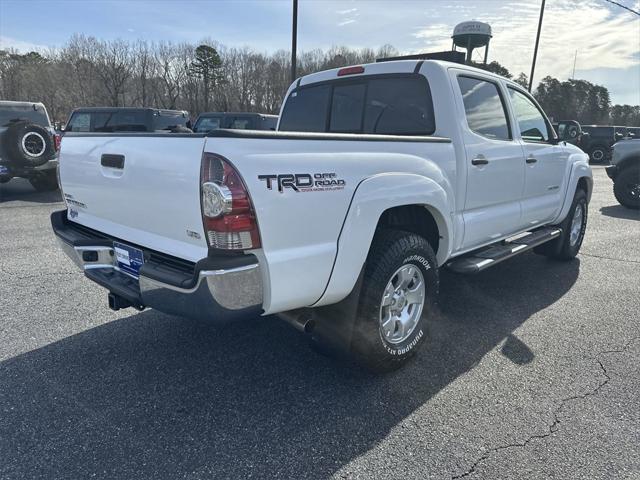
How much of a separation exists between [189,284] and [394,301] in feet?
4.63

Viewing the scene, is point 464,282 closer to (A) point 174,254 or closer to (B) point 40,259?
(A) point 174,254

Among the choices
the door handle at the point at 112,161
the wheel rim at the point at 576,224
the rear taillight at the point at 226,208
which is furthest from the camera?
the wheel rim at the point at 576,224

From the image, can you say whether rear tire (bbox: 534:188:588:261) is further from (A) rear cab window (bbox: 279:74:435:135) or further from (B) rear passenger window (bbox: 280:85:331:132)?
(B) rear passenger window (bbox: 280:85:331:132)

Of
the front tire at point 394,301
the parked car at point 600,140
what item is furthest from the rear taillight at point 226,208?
the parked car at point 600,140

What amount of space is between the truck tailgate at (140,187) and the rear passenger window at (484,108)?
7.77 feet

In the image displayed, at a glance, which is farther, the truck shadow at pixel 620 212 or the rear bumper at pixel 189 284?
the truck shadow at pixel 620 212

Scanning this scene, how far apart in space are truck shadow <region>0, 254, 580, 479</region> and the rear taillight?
107cm

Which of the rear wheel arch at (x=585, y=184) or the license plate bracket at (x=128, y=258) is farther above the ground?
the rear wheel arch at (x=585, y=184)

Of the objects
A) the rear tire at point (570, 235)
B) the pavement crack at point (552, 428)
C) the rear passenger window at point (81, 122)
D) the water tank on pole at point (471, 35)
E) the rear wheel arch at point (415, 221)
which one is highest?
the water tank on pole at point (471, 35)

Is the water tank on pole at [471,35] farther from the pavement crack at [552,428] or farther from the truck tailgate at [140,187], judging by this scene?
the truck tailgate at [140,187]

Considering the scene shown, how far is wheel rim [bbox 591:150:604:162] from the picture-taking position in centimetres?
2546

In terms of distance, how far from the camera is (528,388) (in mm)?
2934

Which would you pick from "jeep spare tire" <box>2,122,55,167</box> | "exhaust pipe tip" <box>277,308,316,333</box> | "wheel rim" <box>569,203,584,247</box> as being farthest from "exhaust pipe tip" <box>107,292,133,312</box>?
"jeep spare tire" <box>2,122,55,167</box>

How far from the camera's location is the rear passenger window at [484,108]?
12.1ft
